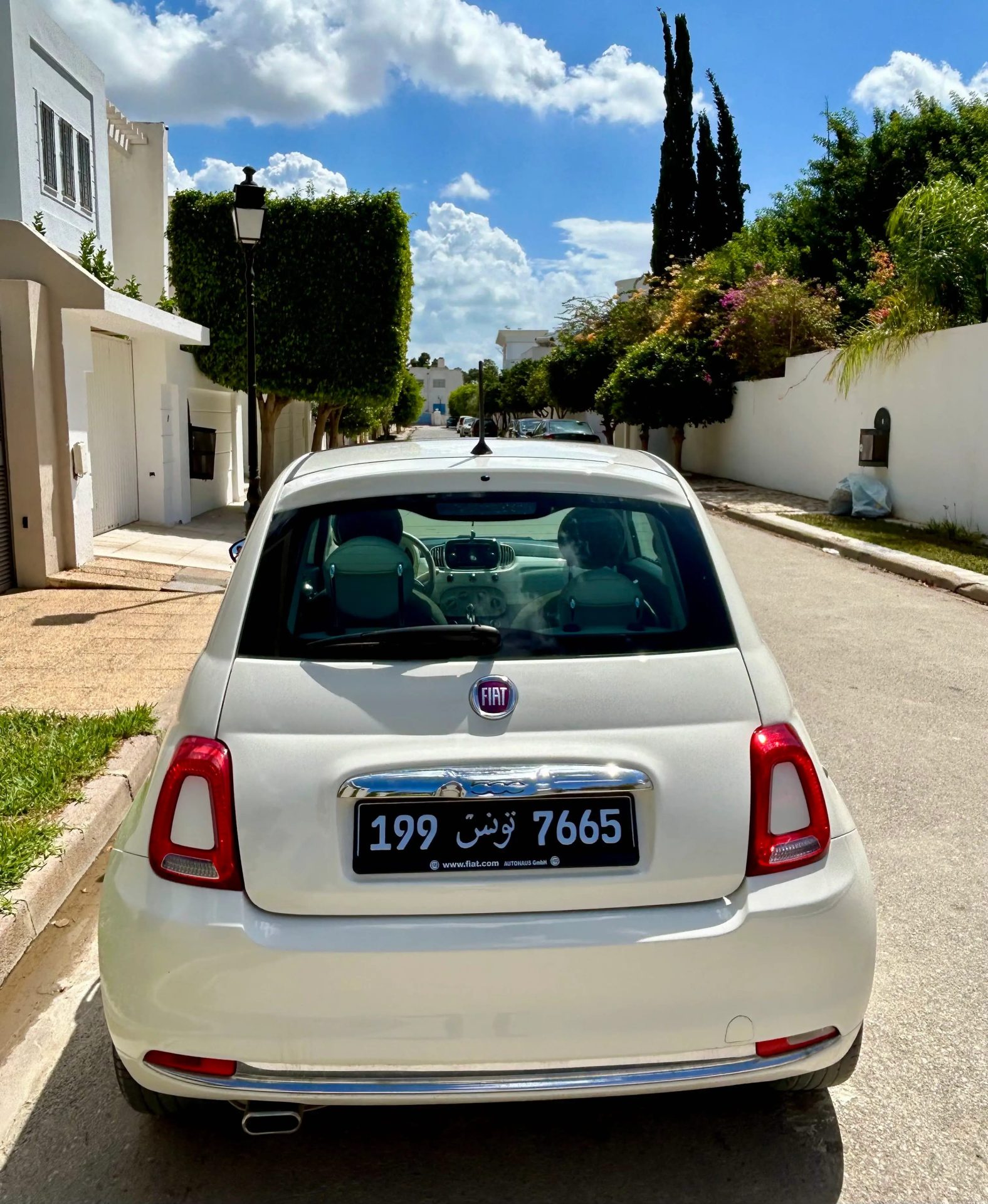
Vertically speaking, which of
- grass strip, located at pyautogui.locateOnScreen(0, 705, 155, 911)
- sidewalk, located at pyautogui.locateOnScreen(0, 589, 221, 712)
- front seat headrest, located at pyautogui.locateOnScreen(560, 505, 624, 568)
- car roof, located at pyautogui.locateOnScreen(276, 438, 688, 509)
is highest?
car roof, located at pyautogui.locateOnScreen(276, 438, 688, 509)

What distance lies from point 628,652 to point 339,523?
2.74ft

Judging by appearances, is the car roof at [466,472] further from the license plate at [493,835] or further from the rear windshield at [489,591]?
the license plate at [493,835]

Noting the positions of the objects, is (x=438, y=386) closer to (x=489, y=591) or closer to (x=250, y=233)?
(x=250, y=233)

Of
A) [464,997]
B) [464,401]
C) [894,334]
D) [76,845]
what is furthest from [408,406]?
[464,401]

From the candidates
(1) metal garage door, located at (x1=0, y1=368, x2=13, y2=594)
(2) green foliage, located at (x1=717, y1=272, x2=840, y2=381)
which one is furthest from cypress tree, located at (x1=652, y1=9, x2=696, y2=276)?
(1) metal garage door, located at (x1=0, y1=368, x2=13, y2=594)

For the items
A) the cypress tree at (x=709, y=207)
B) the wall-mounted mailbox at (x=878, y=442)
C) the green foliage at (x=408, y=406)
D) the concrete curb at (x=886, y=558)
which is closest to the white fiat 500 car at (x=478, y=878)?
the concrete curb at (x=886, y=558)

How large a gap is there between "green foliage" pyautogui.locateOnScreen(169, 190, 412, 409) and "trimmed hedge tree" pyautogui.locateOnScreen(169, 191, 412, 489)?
0.05ft

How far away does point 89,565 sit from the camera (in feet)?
35.7

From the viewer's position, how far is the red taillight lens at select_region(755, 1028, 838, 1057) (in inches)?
88.0

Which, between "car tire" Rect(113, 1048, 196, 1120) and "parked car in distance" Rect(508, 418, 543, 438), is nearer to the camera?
"car tire" Rect(113, 1048, 196, 1120)

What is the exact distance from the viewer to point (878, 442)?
16406 millimetres

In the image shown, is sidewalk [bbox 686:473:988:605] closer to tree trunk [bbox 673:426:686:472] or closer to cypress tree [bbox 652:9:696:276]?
tree trunk [bbox 673:426:686:472]

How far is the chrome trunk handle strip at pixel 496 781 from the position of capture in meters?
2.22

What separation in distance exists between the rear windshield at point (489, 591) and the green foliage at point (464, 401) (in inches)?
4329
